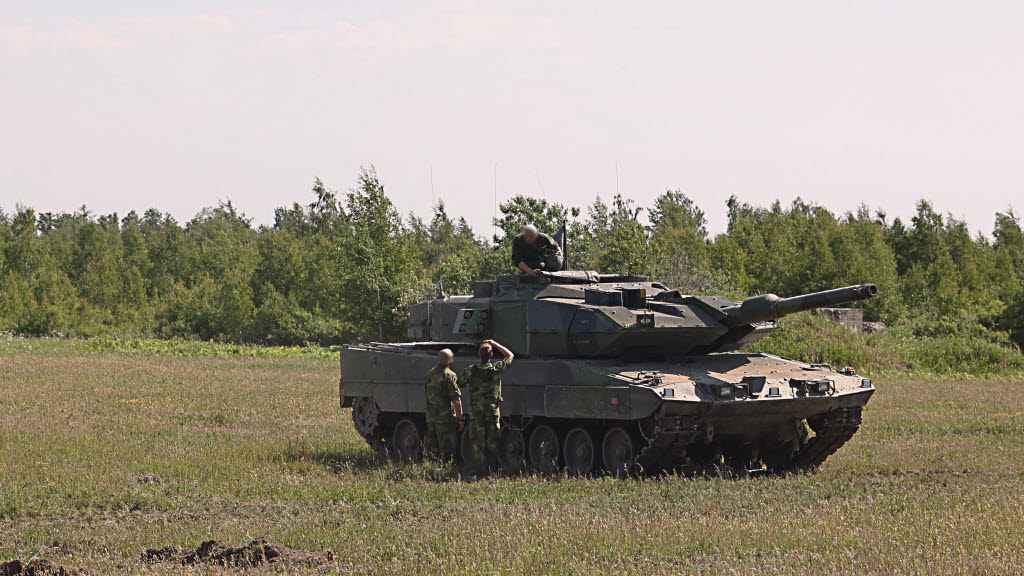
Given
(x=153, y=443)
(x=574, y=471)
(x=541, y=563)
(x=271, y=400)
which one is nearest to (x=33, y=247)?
(x=271, y=400)

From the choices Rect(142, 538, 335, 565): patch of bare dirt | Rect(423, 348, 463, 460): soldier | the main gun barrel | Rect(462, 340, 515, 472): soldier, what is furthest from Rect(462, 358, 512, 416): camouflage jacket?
Rect(142, 538, 335, 565): patch of bare dirt

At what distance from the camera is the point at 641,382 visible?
13383 mm

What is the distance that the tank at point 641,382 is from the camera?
1347 cm

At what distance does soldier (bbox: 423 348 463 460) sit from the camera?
573 inches

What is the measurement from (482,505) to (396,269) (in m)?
38.2

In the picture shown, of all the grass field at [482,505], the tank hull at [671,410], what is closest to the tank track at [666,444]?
the tank hull at [671,410]

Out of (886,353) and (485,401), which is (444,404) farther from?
(886,353)

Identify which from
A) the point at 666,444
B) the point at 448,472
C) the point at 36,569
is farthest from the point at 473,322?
the point at 36,569

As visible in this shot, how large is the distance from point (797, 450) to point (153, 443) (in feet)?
29.9

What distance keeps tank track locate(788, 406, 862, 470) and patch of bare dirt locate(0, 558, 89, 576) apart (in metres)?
9.19

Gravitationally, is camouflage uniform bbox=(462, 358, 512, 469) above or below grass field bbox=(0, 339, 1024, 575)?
above

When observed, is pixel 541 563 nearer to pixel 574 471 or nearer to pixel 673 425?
pixel 673 425

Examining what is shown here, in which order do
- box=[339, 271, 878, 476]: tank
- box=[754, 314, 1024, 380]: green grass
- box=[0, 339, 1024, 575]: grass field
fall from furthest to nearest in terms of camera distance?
1. box=[754, 314, 1024, 380]: green grass
2. box=[339, 271, 878, 476]: tank
3. box=[0, 339, 1024, 575]: grass field

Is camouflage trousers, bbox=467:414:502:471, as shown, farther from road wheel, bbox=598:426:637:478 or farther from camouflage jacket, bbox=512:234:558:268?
camouflage jacket, bbox=512:234:558:268
